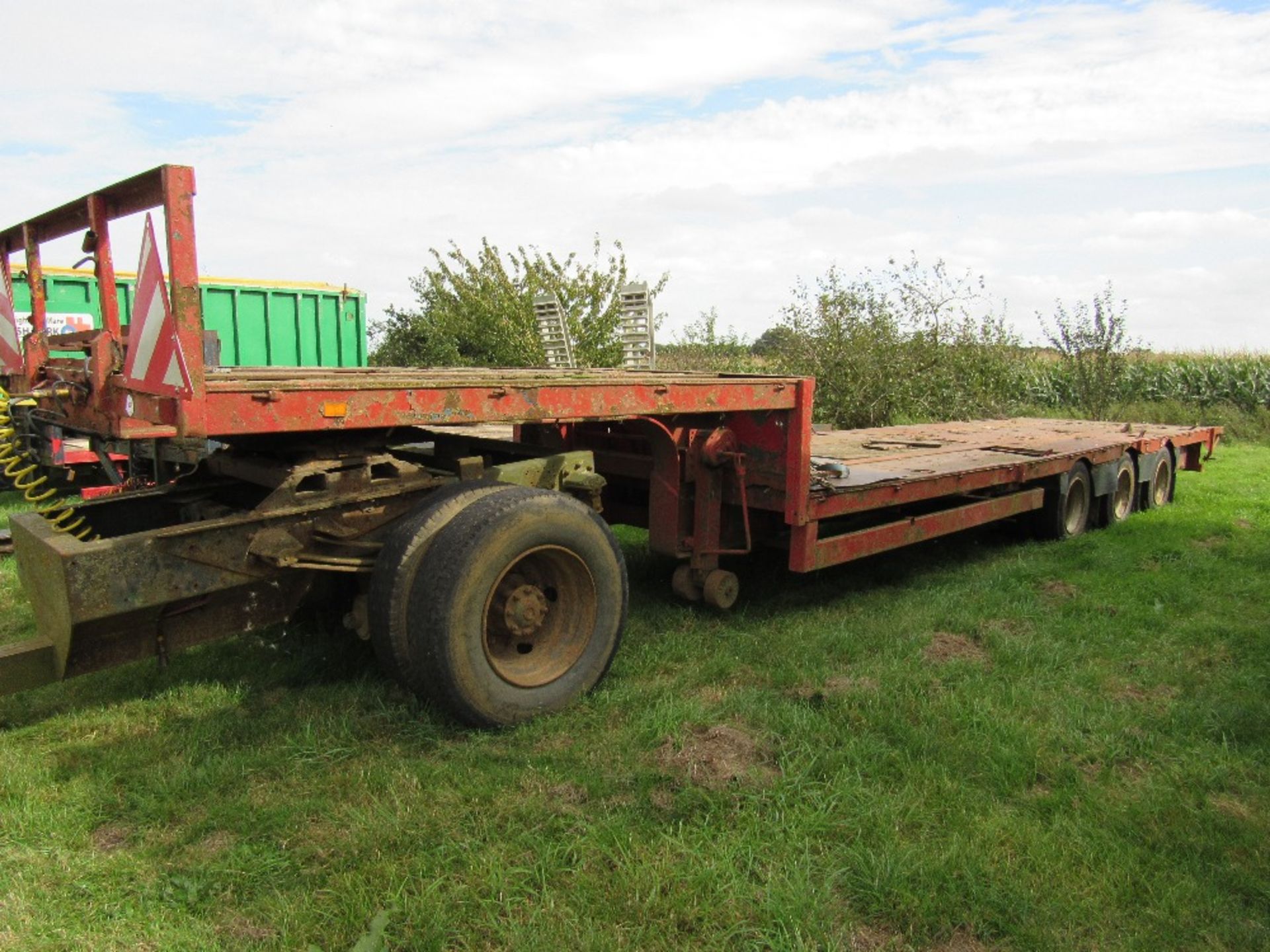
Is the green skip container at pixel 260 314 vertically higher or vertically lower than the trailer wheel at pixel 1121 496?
higher

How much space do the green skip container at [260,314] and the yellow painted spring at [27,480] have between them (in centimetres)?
597

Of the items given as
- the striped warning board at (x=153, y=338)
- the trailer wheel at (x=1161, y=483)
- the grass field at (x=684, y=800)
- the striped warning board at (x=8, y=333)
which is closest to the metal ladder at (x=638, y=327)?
the trailer wheel at (x=1161, y=483)

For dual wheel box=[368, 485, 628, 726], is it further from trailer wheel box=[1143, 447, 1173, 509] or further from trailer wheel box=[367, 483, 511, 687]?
trailer wheel box=[1143, 447, 1173, 509]

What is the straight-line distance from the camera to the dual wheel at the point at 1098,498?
7.50 m

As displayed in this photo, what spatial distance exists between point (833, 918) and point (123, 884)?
2.07 m

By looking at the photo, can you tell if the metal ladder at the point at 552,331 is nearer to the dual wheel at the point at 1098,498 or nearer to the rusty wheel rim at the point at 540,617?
the dual wheel at the point at 1098,498

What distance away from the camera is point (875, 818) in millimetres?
3229

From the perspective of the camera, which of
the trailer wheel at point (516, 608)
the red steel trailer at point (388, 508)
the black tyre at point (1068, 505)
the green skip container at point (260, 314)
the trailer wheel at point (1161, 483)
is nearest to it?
the red steel trailer at point (388, 508)

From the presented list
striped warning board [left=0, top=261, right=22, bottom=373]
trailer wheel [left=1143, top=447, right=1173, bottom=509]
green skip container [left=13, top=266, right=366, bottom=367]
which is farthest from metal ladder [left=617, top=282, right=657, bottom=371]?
striped warning board [left=0, top=261, right=22, bottom=373]

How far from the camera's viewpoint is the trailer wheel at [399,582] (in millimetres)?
3646

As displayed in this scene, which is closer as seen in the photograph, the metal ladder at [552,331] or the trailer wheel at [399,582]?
the trailer wheel at [399,582]

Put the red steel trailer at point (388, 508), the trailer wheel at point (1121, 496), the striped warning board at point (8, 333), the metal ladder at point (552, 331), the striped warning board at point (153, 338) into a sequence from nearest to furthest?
the striped warning board at point (153, 338) → the red steel trailer at point (388, 508) → the striped warning board at point (8, 333) → the trailer wheel at point (1121, 496) → the metal ladder at point (552, 331)

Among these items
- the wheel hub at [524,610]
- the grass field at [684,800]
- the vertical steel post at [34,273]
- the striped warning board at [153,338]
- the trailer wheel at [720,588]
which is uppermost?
the vertical steel post at [34,273]

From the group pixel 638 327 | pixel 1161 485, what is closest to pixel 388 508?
pixel 638 327
